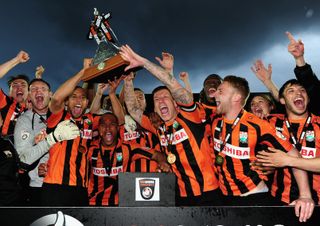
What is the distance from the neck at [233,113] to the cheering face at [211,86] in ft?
2.73

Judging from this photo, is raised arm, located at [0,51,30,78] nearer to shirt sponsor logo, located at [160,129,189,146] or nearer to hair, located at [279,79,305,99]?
shirt sponsor logo, located at [160,129,189,146]

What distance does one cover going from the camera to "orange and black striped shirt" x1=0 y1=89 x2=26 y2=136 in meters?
3.92

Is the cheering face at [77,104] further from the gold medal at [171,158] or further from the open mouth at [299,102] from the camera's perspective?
the open mouth at [299,102]

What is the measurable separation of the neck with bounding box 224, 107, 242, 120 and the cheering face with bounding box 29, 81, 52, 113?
1700 mm

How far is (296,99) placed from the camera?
3.18 meters

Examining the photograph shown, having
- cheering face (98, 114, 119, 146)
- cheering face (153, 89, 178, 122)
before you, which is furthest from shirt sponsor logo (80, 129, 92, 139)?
cheering face (153, 89, 178, 122)

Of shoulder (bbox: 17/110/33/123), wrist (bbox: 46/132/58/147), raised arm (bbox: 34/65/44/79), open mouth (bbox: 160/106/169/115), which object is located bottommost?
wrist (bbox: 46/132/58/147)

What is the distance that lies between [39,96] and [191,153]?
1.52 meters

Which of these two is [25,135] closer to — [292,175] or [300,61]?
[292,175]

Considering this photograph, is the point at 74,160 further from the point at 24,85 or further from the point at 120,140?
the point at 24,85

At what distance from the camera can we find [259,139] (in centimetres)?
283

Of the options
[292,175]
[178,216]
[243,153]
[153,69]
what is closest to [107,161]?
[153,69]

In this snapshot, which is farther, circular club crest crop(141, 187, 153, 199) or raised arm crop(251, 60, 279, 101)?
raised arm crop(251, 60, 279, 101)

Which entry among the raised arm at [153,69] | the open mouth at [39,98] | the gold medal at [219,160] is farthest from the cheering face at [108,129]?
the gold medal at [219,160]
